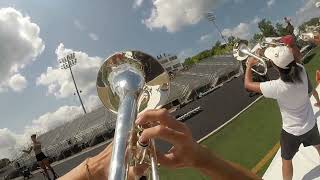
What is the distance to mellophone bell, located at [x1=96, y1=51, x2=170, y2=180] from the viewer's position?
1498 millimetres

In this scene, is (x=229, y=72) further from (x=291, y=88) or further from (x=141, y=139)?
(x=141, y=139)

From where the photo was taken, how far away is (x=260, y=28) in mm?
88938

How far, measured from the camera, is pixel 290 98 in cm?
490

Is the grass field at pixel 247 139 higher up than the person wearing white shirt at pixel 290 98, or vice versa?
the person wearing white shirt at pixel 290 98

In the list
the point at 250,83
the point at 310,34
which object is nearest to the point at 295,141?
the point at 250,83

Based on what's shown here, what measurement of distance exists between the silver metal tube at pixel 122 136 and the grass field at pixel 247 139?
4956 mm

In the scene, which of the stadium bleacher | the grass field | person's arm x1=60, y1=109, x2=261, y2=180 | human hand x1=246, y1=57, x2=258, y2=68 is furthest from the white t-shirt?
the stadium bleacher

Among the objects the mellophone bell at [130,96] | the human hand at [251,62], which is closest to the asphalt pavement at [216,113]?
the human hand at [251,62]

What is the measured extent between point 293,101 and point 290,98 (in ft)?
0.17

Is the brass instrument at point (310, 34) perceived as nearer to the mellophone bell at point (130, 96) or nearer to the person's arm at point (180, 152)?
the mellophone bell at point (130, 96)

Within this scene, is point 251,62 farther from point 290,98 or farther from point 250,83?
point 290,98

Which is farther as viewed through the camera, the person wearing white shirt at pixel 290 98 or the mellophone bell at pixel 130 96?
the person wearing white shirt at pixel 290 98

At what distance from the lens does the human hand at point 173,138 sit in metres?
1.65

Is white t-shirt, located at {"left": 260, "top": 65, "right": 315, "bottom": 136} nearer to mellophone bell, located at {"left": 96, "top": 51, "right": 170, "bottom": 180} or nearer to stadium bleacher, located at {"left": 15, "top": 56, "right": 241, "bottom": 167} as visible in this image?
mellophone bell, located at {"left": 96, "top": 51, "right": 170, "bottom": 180}
